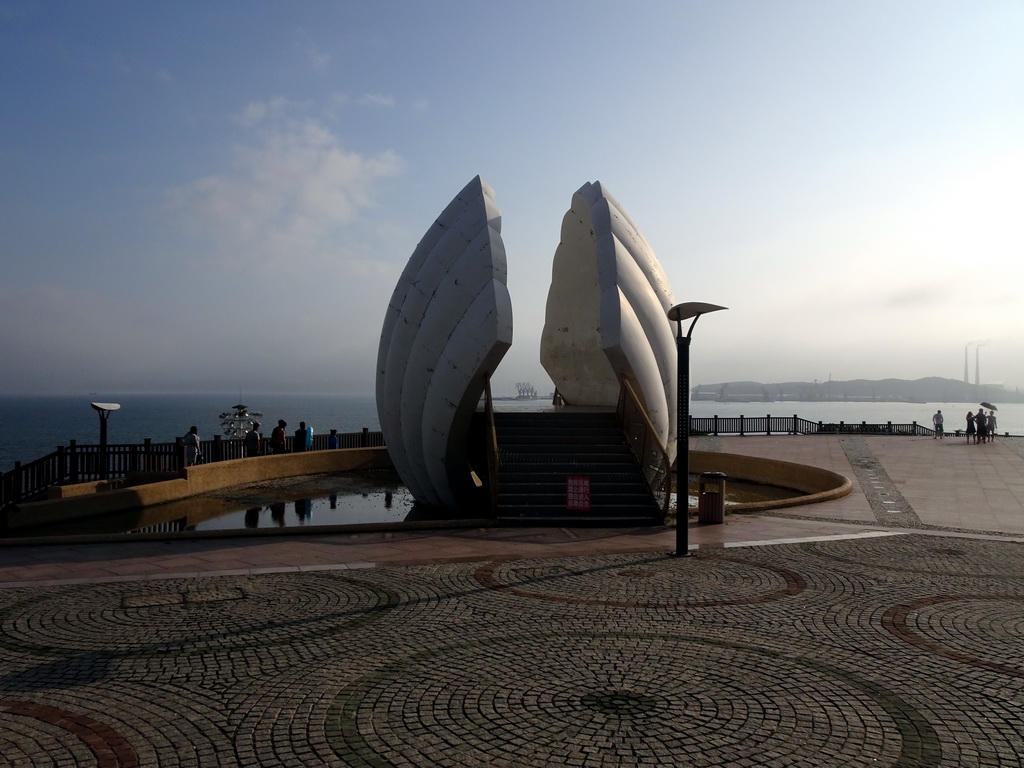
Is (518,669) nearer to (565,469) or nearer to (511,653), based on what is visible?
(511,653)

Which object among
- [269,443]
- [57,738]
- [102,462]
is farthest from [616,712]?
[269,443]

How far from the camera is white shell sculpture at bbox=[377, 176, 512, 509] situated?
41.0ft

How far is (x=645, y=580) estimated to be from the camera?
8.03 metres

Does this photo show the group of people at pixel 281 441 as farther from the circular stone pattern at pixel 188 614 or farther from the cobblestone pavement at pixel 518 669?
the cobblestone pavement at pixel 518 669

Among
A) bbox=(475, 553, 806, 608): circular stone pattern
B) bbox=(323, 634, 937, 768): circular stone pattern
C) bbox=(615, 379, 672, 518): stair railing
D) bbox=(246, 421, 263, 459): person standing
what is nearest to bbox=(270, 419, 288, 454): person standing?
bbox=(246, 421, 263, 459): person standing

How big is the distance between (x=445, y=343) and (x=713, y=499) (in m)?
5.10

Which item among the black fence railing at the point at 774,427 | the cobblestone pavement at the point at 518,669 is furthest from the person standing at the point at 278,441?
the black fence railing at the point at 774,427

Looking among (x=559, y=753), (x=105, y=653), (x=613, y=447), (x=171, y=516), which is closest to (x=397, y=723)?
(x=559, y=753)

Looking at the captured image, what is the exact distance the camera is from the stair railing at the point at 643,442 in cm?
1345

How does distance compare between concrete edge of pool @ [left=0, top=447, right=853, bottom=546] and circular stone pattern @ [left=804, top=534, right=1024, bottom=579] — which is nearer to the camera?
circular stone pattern @ [left=804, top=534, right=1024, bottom=579]

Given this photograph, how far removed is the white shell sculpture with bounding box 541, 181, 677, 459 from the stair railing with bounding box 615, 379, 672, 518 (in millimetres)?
243

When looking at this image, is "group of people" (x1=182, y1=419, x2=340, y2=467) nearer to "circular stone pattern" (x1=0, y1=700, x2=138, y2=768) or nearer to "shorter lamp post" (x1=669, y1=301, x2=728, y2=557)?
"shorter lamp post" (x1=669, y1=301, x2=728, y2=557)

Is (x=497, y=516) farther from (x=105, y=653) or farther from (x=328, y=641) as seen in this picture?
(x=105, y=653)

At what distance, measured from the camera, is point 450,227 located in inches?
557
